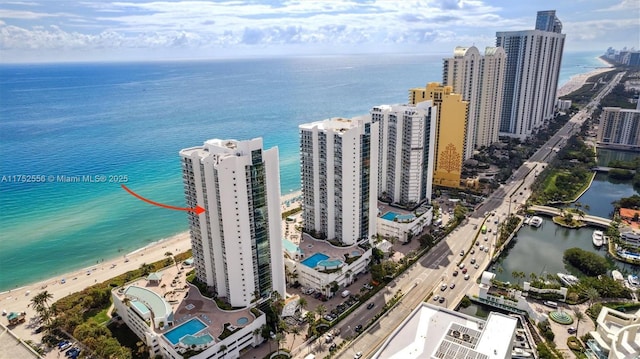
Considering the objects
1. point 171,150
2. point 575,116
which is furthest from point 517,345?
point 575,116

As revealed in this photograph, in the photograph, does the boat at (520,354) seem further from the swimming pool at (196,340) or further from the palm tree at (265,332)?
the swimming pool at (196,340)

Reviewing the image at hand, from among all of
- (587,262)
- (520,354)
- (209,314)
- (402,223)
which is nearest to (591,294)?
(587,262)

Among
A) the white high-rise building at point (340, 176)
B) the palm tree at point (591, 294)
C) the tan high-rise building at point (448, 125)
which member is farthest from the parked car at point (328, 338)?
the tan high-rise building at point (448, 125)

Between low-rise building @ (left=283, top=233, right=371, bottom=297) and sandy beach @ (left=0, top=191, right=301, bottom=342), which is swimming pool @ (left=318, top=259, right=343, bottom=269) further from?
sandy beach @ (left=0, top=191, right=301, bottom=342)

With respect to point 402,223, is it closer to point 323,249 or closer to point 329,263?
point 323,249

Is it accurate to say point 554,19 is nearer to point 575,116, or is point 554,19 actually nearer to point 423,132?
point 575,116

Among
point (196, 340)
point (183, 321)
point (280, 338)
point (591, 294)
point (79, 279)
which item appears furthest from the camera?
point (79, 279)
